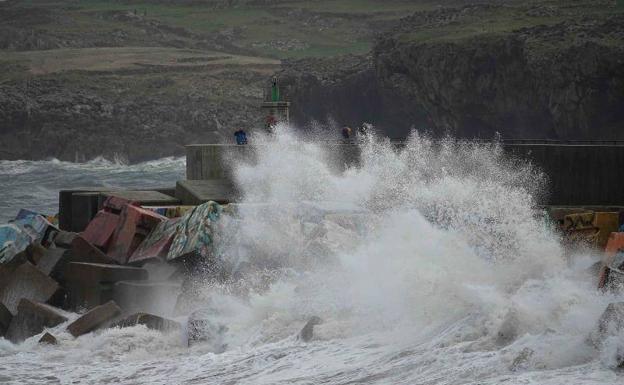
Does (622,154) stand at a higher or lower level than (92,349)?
higher

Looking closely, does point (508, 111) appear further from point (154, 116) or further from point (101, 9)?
point (101, 9)

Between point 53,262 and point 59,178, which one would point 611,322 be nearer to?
point 53,262

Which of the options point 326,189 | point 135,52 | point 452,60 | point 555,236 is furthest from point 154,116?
point 555,236

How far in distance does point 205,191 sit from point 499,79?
24.6 meters

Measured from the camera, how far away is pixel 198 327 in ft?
43.4

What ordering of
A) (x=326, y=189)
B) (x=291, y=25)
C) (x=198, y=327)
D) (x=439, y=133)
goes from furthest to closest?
(x=291, y=25), (x=439, y=133), (x=326, y=189), (x=198, y=327)

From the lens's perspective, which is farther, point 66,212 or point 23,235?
point 66,212

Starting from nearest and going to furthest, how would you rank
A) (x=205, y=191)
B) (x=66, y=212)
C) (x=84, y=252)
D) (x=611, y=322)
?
1. (x=611, y=322)
2. (x=84, y=252)
3. (x=205, y=191)
4. (x=66, y=212)

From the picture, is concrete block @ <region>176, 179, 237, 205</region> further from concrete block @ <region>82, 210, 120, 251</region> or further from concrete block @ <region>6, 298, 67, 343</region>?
concrete block @ <region>6, 298, 67, 343</region>

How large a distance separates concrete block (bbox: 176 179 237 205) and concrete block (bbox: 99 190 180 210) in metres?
0.18

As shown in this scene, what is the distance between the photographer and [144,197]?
765 inches

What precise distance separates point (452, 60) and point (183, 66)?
41028 mm

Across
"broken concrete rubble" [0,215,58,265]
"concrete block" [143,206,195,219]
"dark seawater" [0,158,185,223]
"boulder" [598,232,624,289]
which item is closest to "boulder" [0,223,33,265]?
"broken concrete rubble" [0,215,58,265]

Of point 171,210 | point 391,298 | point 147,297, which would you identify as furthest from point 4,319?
point 171,210
